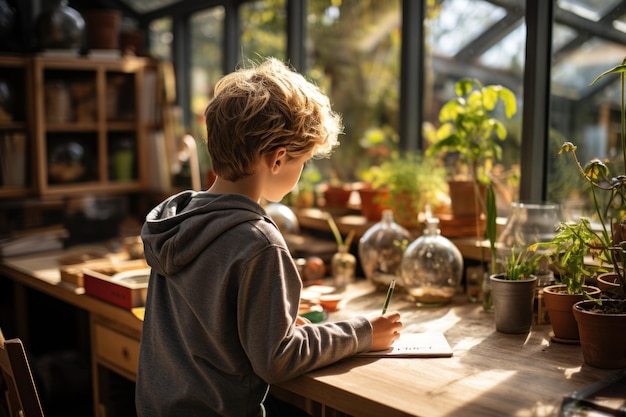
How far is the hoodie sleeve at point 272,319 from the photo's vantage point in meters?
1.48

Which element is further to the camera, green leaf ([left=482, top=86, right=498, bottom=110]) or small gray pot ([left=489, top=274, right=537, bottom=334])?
green leaf ([left=482, top=86, right=498, bottom=110])

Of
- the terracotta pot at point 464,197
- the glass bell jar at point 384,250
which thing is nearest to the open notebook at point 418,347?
the glass bell jar at point 384,250

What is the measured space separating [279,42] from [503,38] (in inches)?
49.0

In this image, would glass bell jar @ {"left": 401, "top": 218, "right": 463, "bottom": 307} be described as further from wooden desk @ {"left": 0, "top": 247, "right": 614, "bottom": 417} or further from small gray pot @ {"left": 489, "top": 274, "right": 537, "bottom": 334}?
small gray pot @ {"left": 489, "top": 274, "right": 537, "bottom": 334}

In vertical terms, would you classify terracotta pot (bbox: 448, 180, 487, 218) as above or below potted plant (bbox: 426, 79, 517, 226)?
below

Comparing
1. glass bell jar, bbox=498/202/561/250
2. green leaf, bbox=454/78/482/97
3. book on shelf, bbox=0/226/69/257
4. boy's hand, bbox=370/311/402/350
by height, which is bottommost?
boy's hand, bbox=370/311/402/350

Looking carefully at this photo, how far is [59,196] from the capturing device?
3.46 metres

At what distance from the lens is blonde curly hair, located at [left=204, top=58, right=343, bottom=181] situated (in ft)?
5.11

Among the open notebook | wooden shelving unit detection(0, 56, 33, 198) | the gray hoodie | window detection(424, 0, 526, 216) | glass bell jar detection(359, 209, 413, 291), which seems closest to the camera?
the gray hoodie

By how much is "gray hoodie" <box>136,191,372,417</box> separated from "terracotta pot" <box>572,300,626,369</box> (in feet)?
1.54

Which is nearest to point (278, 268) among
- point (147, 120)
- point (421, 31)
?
point (421, 31)

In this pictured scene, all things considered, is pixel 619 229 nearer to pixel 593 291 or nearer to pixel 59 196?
pixel 593 291

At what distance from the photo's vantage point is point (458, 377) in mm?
1539

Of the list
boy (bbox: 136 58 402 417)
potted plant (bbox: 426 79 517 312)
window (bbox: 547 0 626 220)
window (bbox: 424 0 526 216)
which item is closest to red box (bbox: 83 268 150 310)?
boy (bbox: 136 58 402 417)
